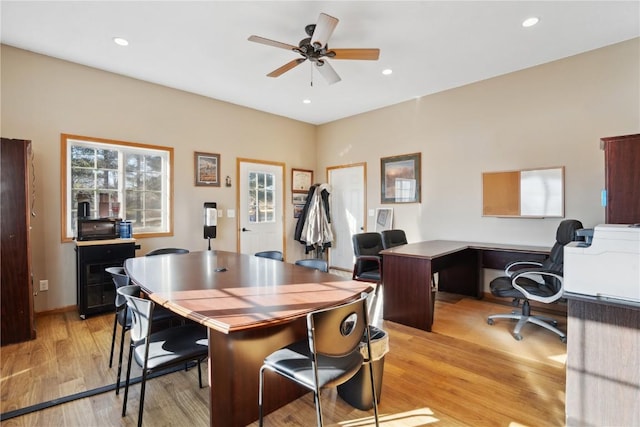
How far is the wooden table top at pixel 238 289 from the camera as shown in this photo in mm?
1497

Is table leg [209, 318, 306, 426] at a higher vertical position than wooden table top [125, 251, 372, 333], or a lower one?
lower

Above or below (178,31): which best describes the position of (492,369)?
below

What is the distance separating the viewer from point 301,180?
6344mm

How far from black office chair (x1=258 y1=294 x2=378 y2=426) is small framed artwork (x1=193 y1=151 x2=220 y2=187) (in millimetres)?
3784

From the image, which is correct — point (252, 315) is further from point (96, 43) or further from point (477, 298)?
point (477, 298)

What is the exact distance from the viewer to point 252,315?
1490 millimetres

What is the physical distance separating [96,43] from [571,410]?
498cm

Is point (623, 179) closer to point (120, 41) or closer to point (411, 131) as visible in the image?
point (411, 131)

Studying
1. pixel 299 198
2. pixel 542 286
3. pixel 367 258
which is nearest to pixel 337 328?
pixel 367 258

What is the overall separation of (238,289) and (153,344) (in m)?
0.58

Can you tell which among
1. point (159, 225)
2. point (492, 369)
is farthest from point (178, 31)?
point (492, 369)

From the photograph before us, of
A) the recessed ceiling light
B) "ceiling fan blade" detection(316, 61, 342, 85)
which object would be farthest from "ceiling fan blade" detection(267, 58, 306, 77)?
the recessed ceiling light

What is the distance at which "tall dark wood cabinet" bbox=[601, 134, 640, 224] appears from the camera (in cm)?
271

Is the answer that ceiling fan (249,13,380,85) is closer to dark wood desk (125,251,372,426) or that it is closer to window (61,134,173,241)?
dark wood desk (125,251,372,426)
